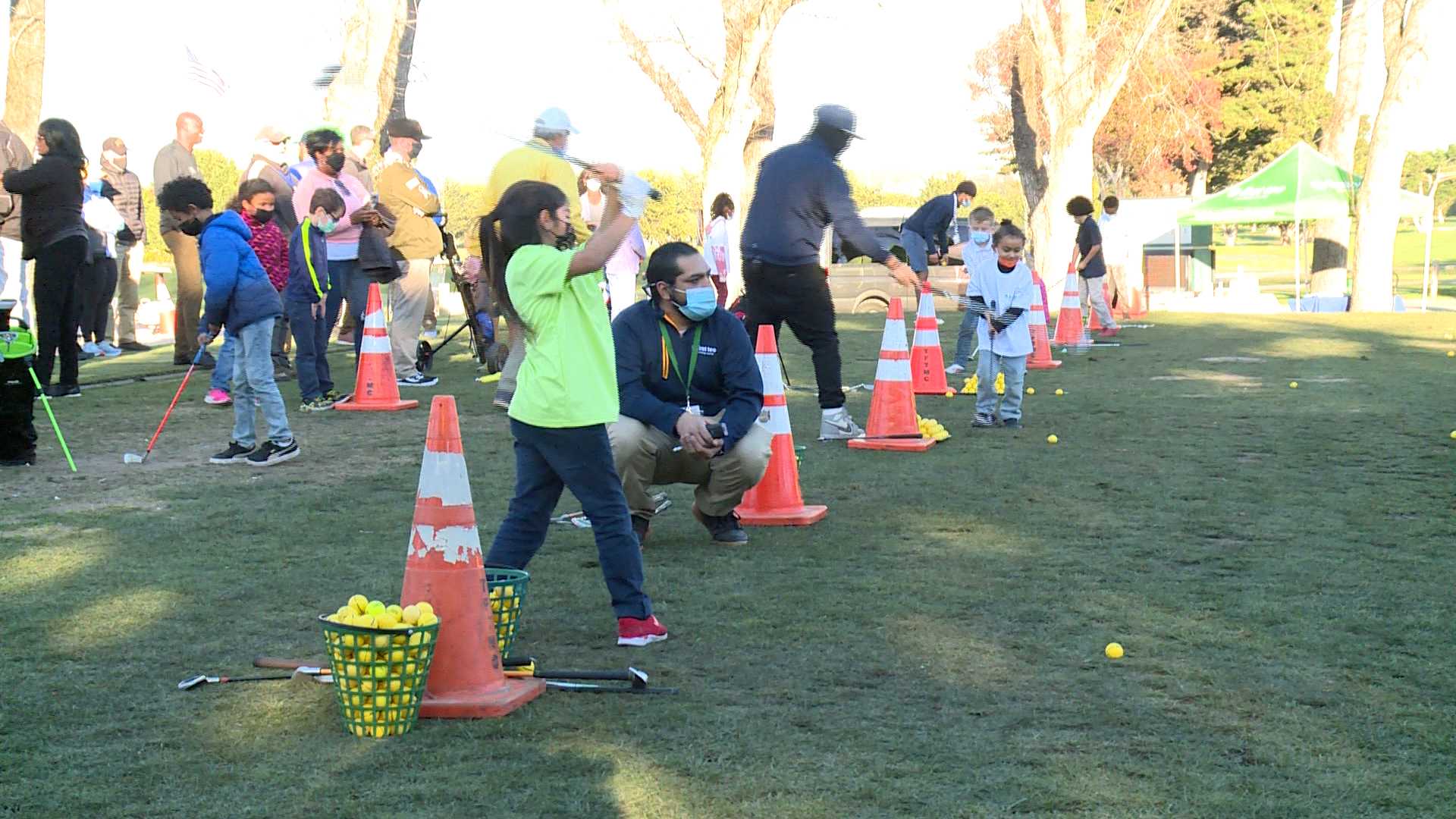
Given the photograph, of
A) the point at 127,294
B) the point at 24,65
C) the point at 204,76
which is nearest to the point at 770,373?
the point at 204,76

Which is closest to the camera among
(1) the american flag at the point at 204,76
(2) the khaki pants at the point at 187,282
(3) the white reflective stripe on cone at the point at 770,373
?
(3) the white reflective stripe on cone at the point at 770,373

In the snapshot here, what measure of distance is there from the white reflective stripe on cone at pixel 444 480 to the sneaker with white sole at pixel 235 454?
5.03m

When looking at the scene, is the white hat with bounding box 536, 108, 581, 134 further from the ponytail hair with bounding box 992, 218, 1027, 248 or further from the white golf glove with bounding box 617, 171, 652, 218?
the white golf glove with bounding box 617, 171, 652, 218

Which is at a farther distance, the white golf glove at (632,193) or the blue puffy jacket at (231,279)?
the blue puffy jacket at (231,279)

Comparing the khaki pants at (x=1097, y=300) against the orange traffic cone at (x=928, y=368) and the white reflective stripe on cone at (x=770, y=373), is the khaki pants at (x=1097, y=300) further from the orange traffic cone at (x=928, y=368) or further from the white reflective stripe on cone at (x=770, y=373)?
the white reflective stripe on cone at (x=770, y=373)

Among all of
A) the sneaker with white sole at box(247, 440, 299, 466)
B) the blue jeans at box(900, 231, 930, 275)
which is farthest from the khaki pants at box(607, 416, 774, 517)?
the blue jeans at box(900, 231, 930, 275)

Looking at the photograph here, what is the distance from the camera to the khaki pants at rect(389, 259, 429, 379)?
520 inches

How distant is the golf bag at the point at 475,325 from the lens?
14266 millimetres

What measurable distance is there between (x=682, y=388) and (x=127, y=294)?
44.8ft

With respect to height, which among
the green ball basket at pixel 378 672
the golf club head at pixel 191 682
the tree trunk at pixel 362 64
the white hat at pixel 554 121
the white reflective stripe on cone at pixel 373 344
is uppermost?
the tree trunk at pixel 362 64

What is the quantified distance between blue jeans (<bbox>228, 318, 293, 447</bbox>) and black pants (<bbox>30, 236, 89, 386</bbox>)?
2.98 meters

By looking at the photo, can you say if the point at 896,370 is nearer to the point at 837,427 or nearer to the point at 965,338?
the point at 837,427

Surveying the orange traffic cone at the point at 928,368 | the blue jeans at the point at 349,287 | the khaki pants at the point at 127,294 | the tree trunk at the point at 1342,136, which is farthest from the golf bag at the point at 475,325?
the tree trunk at the point at 1342,136

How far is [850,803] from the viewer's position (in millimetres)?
3775
